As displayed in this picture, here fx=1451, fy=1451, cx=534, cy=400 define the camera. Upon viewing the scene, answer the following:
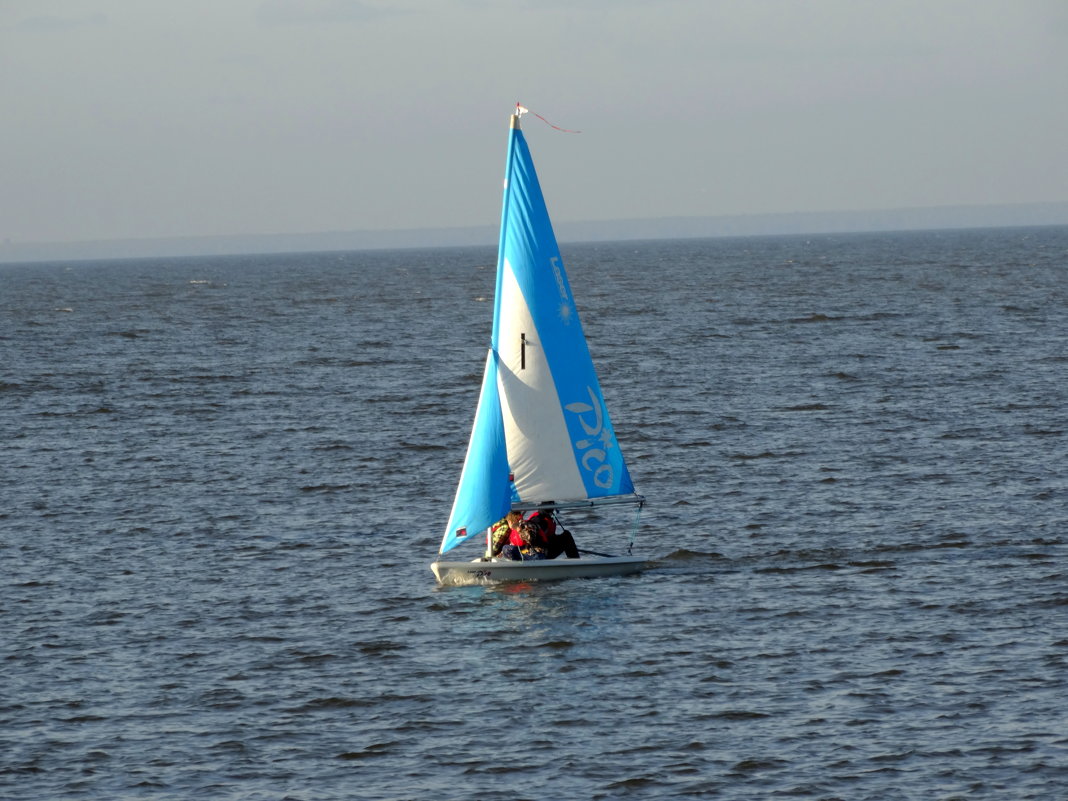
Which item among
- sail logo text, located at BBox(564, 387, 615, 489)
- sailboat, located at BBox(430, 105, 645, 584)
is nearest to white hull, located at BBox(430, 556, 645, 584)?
sailboat, located at BBox(430, 105, 645, 584)

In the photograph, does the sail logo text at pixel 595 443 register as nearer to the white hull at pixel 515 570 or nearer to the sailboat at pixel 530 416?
the sailboat at pixel 530 416

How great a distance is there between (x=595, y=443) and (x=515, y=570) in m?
3.39

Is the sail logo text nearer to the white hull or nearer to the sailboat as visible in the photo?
the sailboat

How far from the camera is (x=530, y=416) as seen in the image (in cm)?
3155

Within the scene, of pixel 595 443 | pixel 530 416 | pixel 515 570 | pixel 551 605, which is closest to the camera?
pixel 551 605

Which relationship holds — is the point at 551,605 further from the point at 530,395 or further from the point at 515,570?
the point at 530,395

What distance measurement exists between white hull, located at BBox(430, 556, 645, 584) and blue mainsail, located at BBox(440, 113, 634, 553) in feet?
1.94

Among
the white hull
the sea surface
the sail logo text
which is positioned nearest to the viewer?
→ the sea surface

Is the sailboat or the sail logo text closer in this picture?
the sailboat

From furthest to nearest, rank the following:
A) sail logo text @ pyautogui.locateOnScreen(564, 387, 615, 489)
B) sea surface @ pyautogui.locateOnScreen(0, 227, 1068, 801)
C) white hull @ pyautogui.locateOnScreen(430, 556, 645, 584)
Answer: sail logo text @ pyautogui.locateOnScreen(564, 387, 615, 489) < white hull @ pyautogui.locateOnScreen(430, 556, 645, 584) < sea surface @ pyautogui.locateOnScreen(0, 227, 1068, 801)

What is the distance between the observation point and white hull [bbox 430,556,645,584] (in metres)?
30.9

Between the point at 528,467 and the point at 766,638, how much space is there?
22.2 feet

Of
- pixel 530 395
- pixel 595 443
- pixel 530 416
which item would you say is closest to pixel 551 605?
pixel 595 443

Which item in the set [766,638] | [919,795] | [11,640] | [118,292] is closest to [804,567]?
[766,638]
